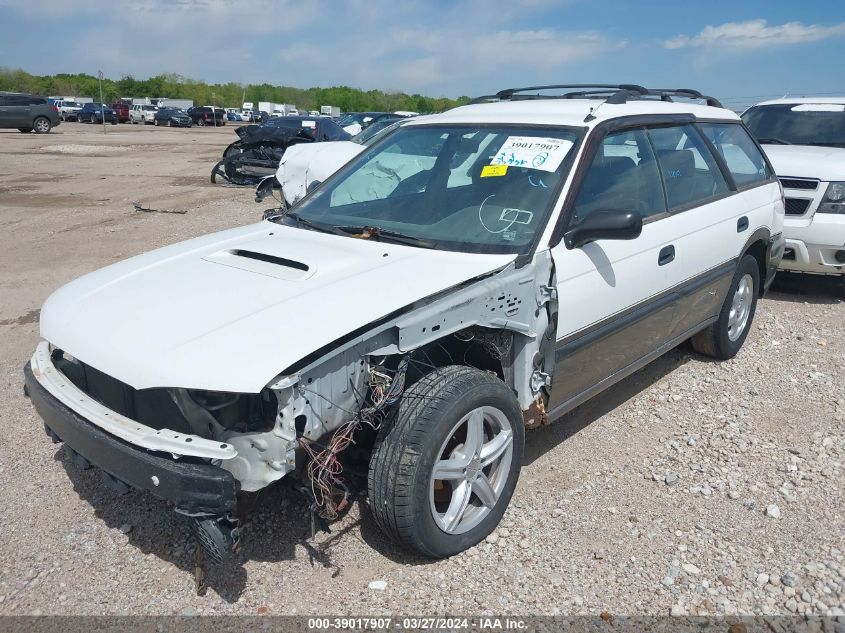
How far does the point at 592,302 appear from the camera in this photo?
131 inches

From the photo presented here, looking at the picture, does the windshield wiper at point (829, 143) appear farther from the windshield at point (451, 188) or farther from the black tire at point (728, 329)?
the windshield at point (451, 188)

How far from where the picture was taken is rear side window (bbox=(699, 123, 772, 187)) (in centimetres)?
464

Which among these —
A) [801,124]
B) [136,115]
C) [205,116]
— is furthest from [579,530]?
[136,115]

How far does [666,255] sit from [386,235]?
1588 millimetres

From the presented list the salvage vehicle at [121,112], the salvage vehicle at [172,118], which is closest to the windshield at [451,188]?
the salvage vehicle at [172,118]

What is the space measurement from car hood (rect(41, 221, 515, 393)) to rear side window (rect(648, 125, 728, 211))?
155 centimetres

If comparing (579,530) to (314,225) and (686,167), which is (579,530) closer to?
(314,225)

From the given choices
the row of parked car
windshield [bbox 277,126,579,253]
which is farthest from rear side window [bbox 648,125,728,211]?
the row of parked car

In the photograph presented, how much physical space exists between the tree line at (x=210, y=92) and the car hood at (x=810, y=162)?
6359 cm

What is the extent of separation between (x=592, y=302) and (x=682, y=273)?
3.24ft

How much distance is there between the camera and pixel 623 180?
367 cm

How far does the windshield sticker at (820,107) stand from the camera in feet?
25.2

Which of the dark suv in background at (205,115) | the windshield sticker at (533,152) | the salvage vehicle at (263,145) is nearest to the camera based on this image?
the windshield sticker at (533,152)

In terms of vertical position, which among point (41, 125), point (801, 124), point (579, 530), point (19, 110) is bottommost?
point (41, 125)
